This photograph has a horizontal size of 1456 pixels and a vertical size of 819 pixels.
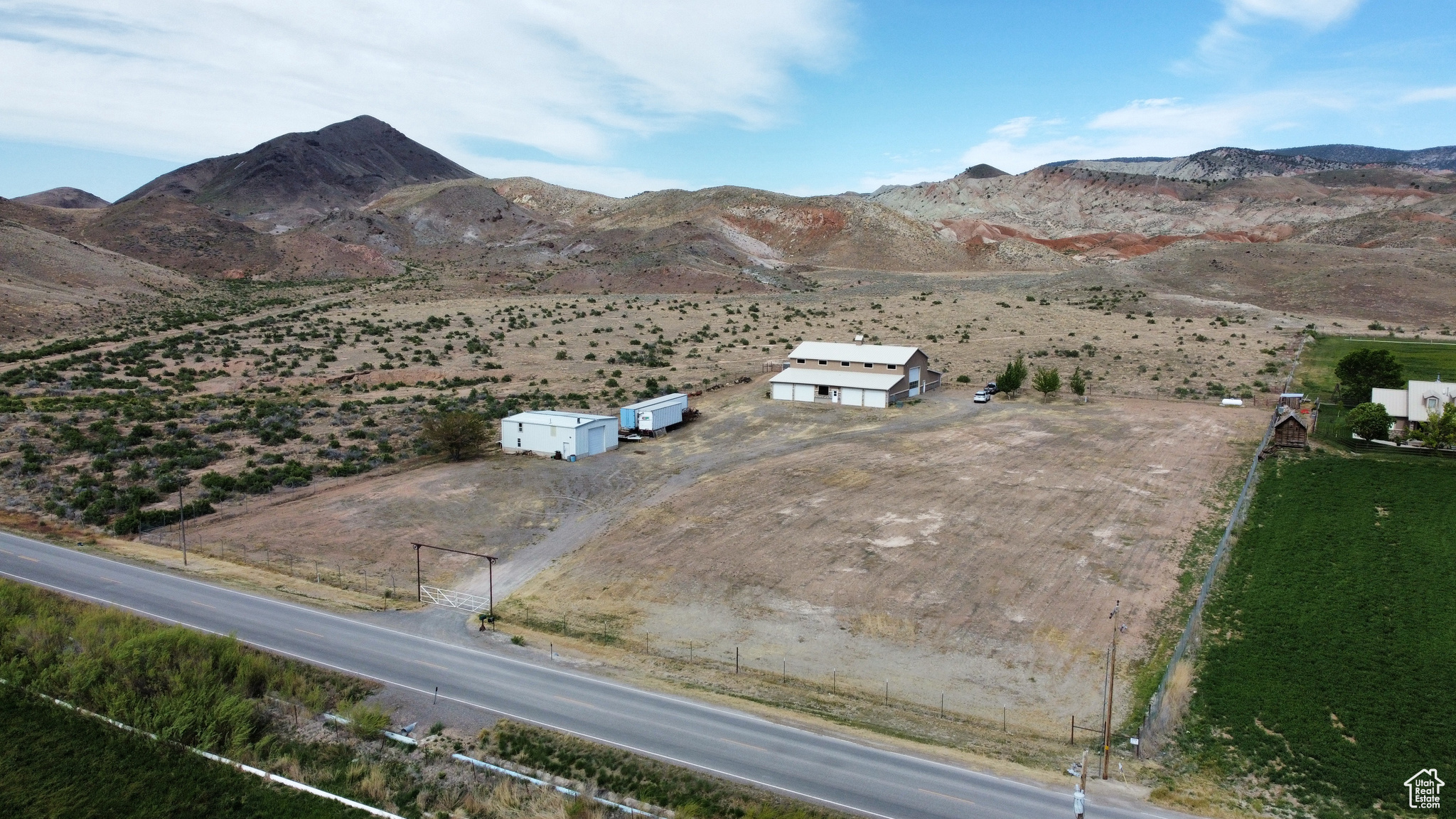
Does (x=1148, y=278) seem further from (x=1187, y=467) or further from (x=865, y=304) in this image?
(x=1187, y=467)

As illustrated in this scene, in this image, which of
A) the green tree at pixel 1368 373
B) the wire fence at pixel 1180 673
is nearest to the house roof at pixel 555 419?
the wire fence at pixel 1180 673

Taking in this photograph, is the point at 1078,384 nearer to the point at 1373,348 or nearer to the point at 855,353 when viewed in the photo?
the point at 855,353

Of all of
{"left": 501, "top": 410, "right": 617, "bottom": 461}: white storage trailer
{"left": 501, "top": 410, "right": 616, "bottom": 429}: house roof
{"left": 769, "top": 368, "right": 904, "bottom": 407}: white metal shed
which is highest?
{"left": 769, "top": 368, "right": 904, "bottom": 407}: white metal shed

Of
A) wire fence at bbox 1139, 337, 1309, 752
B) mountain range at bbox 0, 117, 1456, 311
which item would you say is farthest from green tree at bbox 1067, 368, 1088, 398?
mountain range at bbox 0, 117, 1456, 311

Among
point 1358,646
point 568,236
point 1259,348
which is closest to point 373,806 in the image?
point 1358,646

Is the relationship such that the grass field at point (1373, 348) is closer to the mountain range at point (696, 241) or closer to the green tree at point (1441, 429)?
the green tree at point (1441, 429)

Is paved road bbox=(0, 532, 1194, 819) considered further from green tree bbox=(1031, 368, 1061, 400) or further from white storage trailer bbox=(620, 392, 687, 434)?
green tree bbox=(1031, 368, 1061, 400)
